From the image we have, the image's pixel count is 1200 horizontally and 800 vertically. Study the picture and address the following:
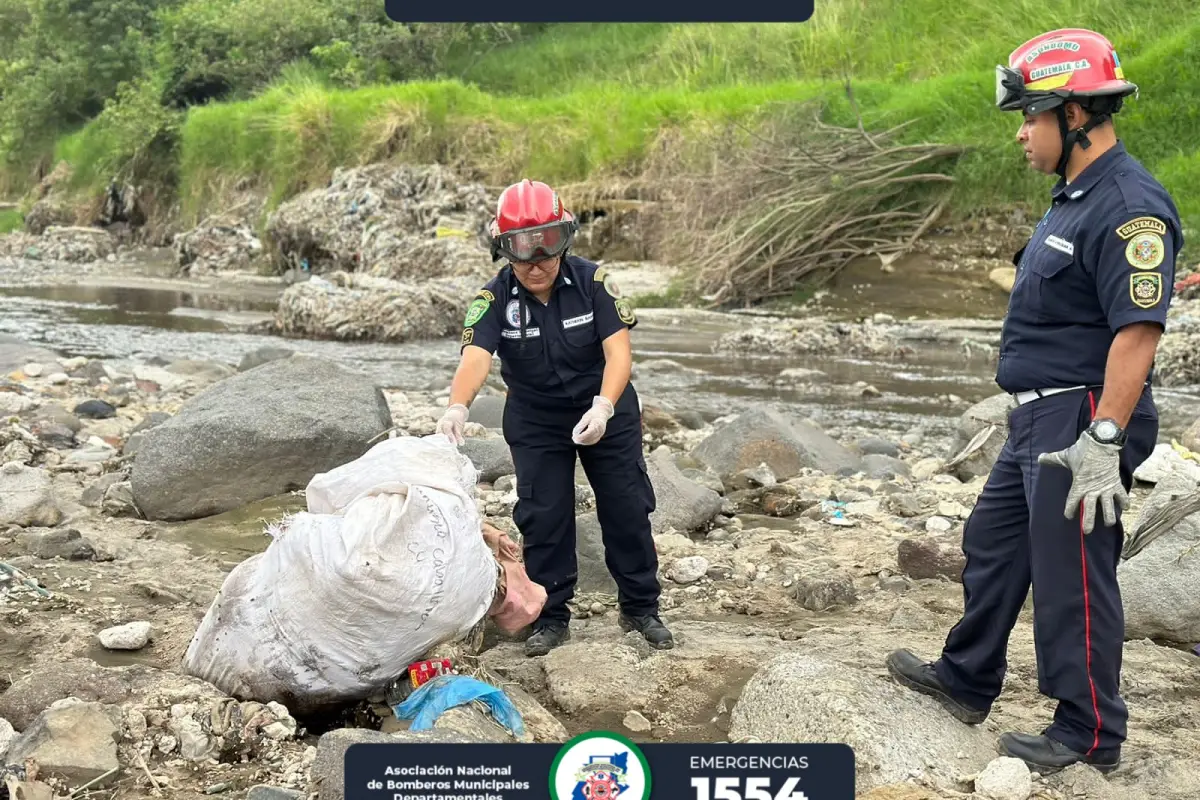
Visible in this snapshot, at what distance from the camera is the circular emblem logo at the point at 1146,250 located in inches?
109

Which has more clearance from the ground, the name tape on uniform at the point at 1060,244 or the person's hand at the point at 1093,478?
the name tape on uniform at the point at 1060,244

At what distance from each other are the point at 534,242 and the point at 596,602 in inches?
60.3

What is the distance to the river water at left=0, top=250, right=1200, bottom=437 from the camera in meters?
9.52

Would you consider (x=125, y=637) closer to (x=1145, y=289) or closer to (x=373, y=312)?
(x=1145, y=289)

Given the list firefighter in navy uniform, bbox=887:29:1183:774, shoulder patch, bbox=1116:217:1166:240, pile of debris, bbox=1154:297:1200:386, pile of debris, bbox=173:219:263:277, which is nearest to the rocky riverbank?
firefighter in navy uniform, bbox=887:29:1183:774

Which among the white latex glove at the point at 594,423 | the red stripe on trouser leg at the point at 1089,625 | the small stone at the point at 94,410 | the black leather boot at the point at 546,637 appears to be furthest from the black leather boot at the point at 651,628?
the small stone at the point at 94,410

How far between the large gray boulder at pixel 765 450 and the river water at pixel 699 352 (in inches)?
72.7

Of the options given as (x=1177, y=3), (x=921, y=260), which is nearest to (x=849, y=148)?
(x=921, y=260)

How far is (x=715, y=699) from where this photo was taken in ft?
11.7

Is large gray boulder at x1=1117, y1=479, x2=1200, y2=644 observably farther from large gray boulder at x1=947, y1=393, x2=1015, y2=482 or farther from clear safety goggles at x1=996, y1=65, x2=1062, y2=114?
large gray boulder at x1=947, y1=393, x2=1015, y2=482

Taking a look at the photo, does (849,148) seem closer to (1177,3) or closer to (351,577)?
(1177,3)

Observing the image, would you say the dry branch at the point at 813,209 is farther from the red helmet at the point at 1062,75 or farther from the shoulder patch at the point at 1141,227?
Answer: the shoulder patch at the point at 1141,227

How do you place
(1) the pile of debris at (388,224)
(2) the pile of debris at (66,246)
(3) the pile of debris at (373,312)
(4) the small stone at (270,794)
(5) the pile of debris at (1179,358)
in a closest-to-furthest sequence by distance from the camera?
(4) the small stone at (270,794) < (5) the pile of debris at (1179,358) < (3) the pile of debris at (373,312) < (1) the pile of debris at (388,224) < (2) the pile of debris at (66,246)

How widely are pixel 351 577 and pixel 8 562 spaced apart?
2.00 m
